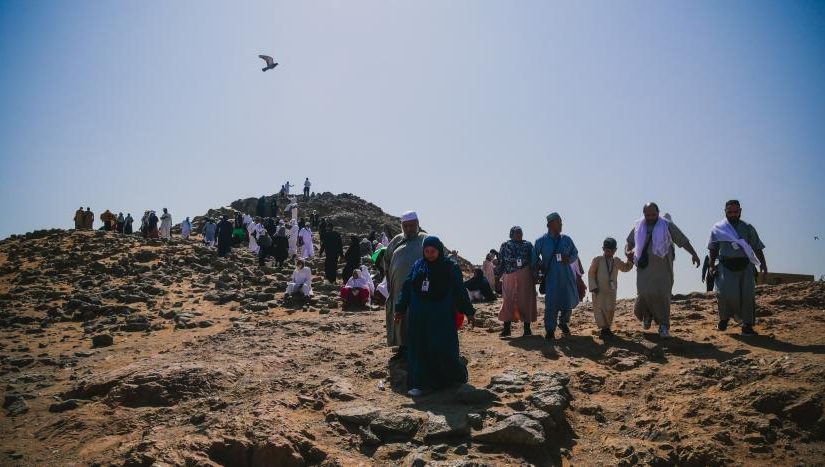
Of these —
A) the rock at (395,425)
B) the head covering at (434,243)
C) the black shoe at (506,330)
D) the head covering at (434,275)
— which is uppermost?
the head covering at (434,243)

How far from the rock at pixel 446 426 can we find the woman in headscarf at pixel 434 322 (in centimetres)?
66

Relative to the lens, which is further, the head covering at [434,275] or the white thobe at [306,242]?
the white thobe at [306,242]

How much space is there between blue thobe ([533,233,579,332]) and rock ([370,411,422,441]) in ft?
10.3

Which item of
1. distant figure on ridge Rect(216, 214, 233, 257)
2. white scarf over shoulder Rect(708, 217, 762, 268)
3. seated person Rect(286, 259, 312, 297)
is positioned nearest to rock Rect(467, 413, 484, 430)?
white scarf over shoulder Rect(708, 217, 762, 268)

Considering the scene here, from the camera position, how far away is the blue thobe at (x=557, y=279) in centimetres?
662

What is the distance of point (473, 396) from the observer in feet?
14.2

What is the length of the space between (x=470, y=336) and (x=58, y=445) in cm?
503

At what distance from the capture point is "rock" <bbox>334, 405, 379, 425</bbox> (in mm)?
4068

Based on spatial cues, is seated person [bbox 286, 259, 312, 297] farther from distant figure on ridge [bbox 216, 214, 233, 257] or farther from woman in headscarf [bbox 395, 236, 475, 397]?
woman in headscarf [bbox 395, 236, 475, 397]

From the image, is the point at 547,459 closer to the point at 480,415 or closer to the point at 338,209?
the point at 480,415

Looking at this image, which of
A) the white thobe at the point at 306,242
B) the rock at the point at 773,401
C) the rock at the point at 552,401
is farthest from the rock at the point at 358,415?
the white thobe at the point at 306,242

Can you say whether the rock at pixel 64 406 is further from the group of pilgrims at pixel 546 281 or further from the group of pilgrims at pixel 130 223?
the group of pilgrims at pixel 130 223

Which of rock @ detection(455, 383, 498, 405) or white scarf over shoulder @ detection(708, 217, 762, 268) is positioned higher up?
white scarf over shoulder @ detection(708, 217, 762, 268)

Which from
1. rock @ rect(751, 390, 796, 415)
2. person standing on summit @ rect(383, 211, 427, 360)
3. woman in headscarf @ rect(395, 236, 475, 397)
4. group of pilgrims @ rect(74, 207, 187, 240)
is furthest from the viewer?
group of pilgrims @ rect(74, 207, 187, 240)
